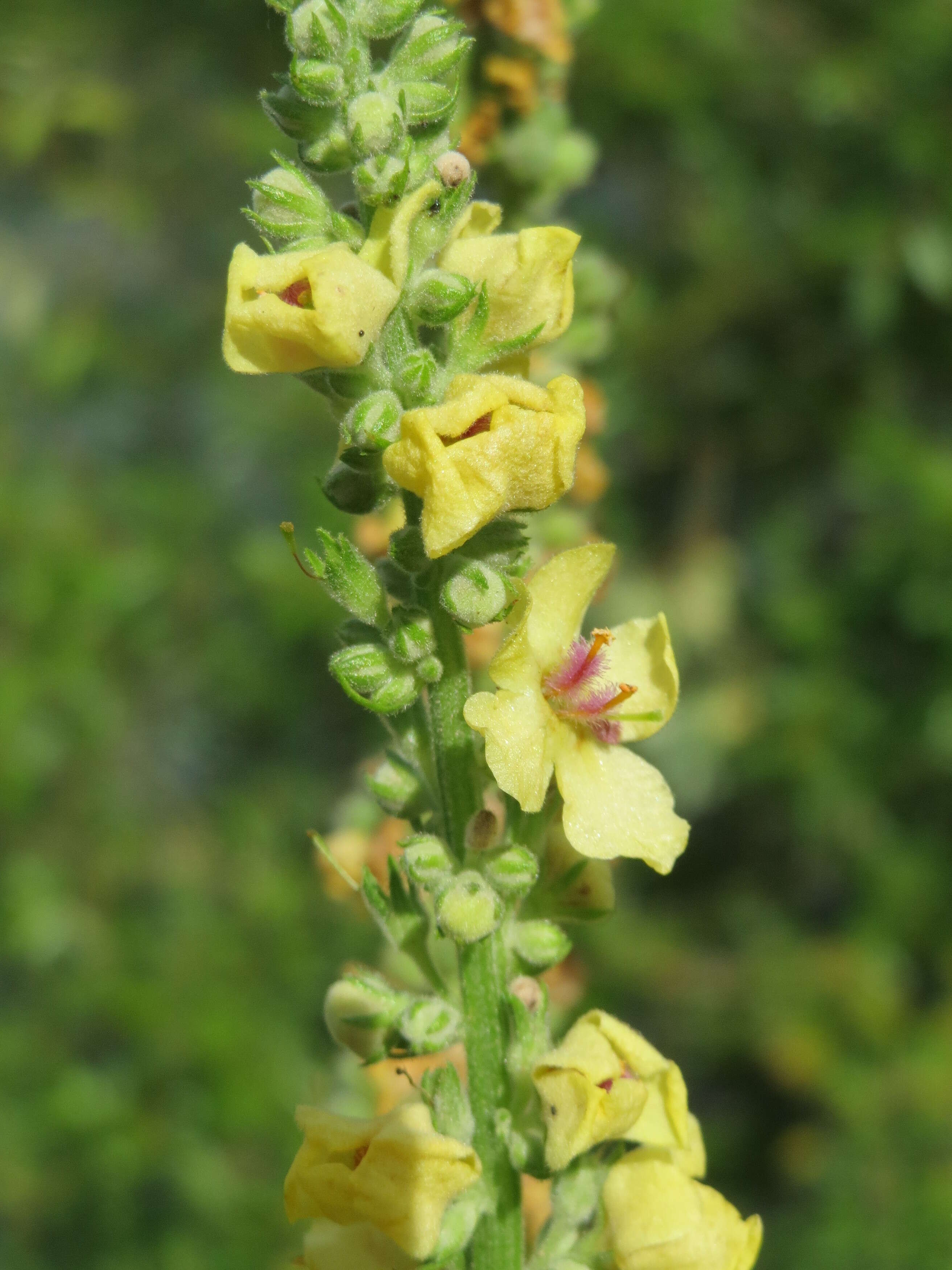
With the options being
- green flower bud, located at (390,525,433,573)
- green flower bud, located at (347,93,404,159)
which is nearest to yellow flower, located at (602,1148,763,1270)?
green flower bud, located at (390,525,433,573)

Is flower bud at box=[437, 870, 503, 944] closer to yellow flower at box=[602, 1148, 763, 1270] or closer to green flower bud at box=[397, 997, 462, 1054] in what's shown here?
green flower bud at box=[397, 997, 462, 1054]

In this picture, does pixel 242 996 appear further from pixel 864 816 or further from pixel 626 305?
pixel 626 305

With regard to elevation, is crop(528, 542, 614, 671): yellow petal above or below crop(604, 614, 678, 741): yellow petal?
above

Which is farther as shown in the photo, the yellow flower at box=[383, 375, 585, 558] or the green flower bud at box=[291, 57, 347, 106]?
the green flower bud at box=[291, 57, 347, 106]

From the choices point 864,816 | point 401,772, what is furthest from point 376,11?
point 864,816

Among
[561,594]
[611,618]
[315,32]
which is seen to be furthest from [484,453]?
[611,618]

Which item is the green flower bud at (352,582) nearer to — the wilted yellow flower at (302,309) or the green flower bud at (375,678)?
the green flower bud at (375,678)
